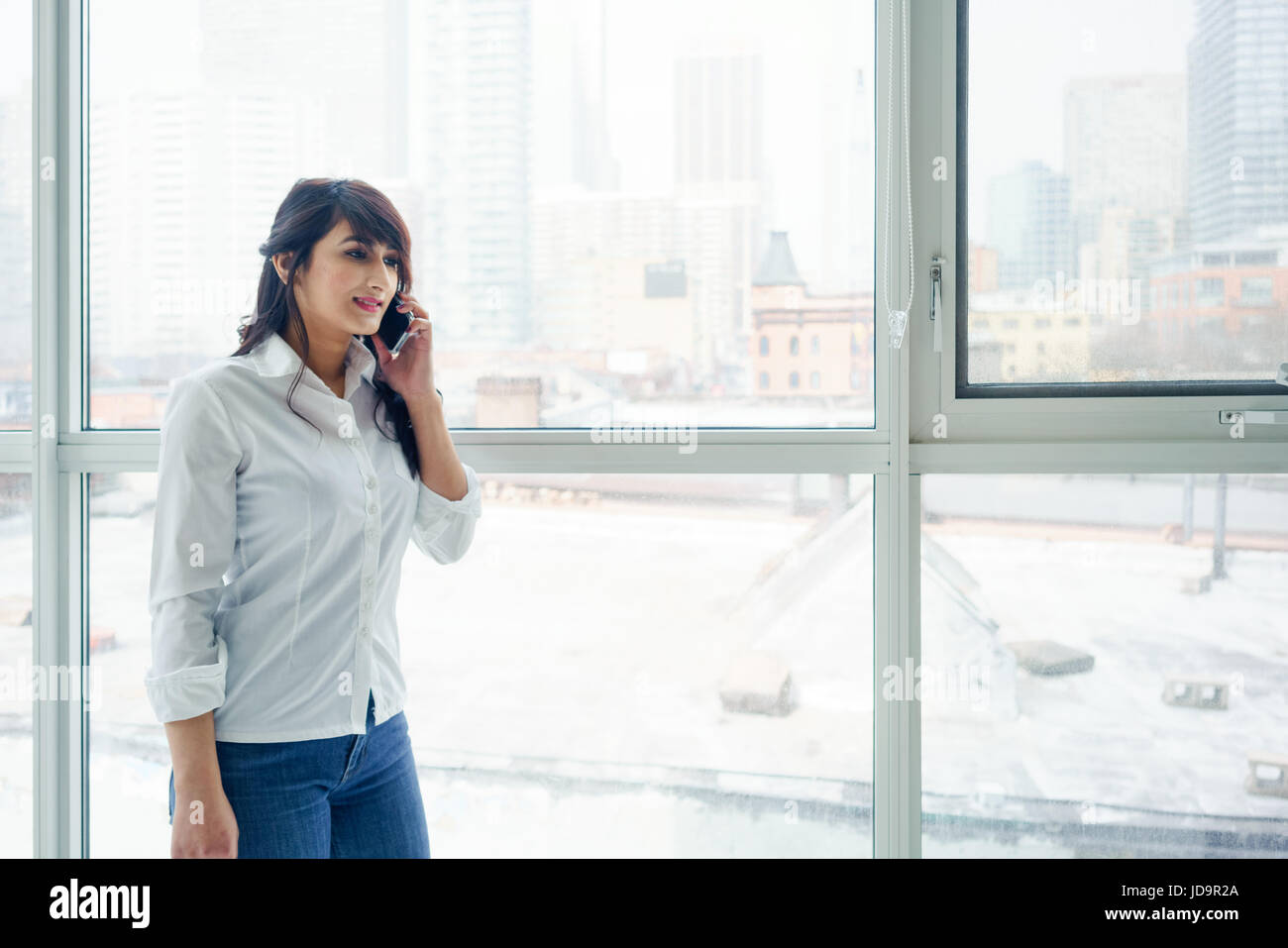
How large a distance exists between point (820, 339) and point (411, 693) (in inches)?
41.6

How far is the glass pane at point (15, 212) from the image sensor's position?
179 cm

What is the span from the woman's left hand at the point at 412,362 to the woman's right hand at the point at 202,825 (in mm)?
660

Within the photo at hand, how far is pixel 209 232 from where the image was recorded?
5.70 feet

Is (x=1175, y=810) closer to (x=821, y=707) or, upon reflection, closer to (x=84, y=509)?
(x=821, y=707)

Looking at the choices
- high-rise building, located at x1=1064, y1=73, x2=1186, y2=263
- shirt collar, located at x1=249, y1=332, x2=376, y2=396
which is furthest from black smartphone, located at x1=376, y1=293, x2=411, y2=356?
high-rise building, located at x1=1064, y1=73, x2=1186, y2=263

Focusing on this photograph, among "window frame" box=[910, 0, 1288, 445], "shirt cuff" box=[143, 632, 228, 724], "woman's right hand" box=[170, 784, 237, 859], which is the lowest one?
"woman's right hand" box=[170, 784, 237, 859]

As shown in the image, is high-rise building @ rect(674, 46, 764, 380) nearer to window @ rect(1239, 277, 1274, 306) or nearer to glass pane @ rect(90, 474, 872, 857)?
glass pane @ rect(90, 474, 872, 857)

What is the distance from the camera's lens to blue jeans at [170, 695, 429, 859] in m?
1.24

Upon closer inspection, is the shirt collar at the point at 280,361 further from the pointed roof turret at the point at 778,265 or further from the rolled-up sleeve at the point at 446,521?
the pointed roof turret at the point at 778,265

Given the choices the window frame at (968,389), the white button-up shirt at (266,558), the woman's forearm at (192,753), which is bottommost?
the woman's forearm at (192,753)

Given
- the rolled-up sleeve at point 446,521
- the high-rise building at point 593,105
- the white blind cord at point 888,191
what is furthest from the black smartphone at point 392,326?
the white blind cord at point 888,191

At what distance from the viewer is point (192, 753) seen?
1215 mm

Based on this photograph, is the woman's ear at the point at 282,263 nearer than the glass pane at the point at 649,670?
Yes

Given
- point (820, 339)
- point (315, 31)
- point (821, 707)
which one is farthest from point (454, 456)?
point (315, 31)
